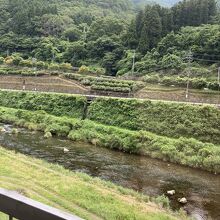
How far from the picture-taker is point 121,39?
8862 centimetres

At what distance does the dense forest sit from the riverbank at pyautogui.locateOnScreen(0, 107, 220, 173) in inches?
1240

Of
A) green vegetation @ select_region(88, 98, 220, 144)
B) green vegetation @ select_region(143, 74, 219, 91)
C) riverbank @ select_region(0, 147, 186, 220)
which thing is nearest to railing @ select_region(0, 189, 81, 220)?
riverbank @ select_region(0, 147, 186, 220)

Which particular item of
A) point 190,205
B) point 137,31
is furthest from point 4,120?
point 137,31

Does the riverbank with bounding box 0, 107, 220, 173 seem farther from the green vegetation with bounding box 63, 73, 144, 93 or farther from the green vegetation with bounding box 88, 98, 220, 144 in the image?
the green vegetation with bounding box 63, 73, 144, 93

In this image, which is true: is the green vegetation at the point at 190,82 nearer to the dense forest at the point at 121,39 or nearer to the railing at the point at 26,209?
the dense forest at the point at 121,39

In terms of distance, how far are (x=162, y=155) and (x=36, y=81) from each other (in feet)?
113

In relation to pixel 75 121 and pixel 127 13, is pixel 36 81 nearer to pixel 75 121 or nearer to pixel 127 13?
pixel 75 121

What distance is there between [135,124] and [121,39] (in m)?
48.2

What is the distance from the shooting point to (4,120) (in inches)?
1855

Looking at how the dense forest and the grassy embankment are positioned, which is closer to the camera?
the grassy embankment

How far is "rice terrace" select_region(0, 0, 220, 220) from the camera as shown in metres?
18.0

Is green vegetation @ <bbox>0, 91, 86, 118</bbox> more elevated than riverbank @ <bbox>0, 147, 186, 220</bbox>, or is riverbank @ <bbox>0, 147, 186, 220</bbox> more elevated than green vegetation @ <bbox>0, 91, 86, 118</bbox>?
riverbank @ <bbox>0, 147, 186, 220</bbox>

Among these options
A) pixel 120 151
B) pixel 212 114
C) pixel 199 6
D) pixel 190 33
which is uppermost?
pixel 199 6

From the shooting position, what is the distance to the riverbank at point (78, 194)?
51.1ft
